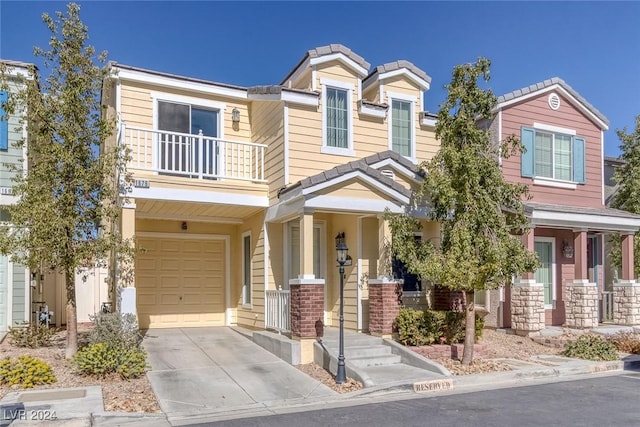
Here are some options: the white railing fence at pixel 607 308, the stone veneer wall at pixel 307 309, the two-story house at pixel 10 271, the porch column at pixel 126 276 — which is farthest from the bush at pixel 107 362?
the white railing fence at pixel 607 308

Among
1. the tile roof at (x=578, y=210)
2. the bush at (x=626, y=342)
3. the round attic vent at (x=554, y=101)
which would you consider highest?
the round attic vent at (x=554, y=101)

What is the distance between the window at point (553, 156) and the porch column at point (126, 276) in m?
10.9

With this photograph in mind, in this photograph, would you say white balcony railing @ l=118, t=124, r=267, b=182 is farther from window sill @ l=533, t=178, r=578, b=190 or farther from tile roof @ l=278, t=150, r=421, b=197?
window sill @ l=533, t=178, r=578, b=190

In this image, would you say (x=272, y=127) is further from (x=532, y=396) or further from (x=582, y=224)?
(x=582, y=224)

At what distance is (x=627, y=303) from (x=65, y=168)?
15.3 m

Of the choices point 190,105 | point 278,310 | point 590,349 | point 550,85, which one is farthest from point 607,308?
point 190,105

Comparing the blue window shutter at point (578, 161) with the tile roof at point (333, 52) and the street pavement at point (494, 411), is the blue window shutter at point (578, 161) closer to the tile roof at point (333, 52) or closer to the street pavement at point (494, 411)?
the tile roof at point (333, 52)

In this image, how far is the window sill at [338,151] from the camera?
42.7ft

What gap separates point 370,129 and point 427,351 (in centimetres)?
581

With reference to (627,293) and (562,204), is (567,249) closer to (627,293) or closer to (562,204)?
(562,204)

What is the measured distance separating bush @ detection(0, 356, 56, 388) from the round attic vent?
1509 centimetres

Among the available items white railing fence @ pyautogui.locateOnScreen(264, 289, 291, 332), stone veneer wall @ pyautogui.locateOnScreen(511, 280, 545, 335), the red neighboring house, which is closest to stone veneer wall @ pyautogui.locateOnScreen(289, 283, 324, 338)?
white railing fence @ pyautogui.locateOnScreen(264, 289, 291, 332)

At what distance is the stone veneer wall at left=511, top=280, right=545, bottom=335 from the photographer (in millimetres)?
13688

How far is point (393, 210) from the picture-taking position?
11695mm
